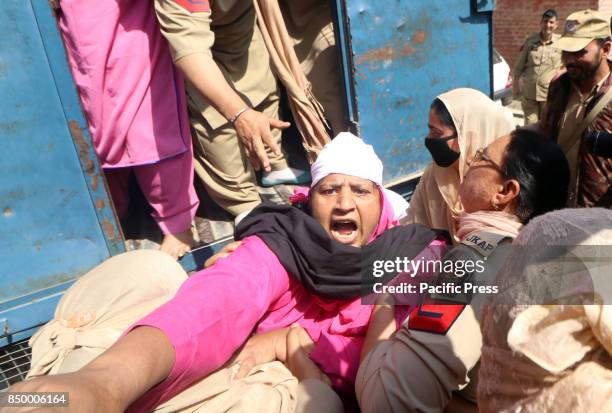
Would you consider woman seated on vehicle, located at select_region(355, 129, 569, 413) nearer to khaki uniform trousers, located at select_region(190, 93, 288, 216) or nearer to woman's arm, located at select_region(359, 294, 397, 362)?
woman's arm, located at select_region(359, 294, 397, 362)

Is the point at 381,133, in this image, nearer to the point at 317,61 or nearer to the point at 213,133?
the point at 317,61

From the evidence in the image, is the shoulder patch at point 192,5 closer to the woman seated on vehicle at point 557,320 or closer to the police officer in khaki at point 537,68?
the woman seated on vehicle at point 557,320

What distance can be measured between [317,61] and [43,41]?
178 centimetres

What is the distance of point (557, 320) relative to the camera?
566 mm

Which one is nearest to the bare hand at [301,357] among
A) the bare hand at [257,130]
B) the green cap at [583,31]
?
the bare hand at [257,130]

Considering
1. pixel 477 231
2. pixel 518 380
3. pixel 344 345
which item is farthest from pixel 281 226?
pixel 518 380

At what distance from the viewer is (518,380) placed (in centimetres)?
62

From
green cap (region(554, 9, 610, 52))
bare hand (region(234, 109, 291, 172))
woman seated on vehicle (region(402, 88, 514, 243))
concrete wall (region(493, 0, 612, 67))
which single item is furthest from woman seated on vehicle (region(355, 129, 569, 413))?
concrete wall (region(493, 0, 612, 67))

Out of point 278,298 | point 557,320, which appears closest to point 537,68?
point 278,298

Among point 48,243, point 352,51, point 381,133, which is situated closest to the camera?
point 48,243

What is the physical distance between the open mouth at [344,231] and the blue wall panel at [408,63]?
1295mm

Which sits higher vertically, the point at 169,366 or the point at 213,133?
the point at 213,133

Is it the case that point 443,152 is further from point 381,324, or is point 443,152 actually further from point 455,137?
point 381,324

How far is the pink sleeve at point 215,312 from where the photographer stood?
1.19 meters
